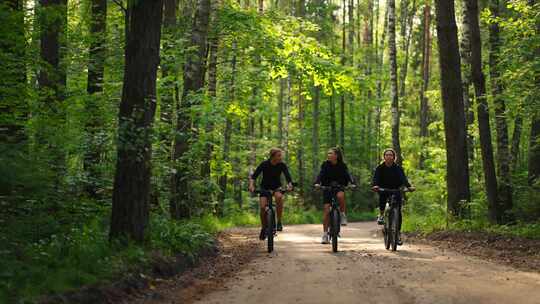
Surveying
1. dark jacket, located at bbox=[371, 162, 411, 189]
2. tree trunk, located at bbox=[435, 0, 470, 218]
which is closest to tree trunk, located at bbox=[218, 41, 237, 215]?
dark jacket, located at bbox=[371, 162, 411, 189]

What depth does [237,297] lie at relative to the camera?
750cm

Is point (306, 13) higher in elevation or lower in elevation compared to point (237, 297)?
higher

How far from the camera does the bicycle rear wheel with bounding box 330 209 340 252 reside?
40.6 feet

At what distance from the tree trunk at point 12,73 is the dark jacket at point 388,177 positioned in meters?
7.23

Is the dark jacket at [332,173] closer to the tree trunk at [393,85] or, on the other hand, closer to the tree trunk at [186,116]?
the tree trunk at [186,116]

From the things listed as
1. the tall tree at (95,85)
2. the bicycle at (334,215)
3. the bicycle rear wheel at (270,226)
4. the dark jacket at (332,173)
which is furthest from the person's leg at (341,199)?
the tall tree at (95,85)

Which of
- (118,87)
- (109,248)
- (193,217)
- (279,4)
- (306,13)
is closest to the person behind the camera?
(109,248)

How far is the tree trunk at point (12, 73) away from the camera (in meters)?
10.1

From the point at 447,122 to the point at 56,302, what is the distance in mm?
13369

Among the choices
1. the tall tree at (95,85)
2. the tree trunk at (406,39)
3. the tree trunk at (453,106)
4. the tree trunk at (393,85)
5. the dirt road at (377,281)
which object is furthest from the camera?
the tree trunk at (406,39)

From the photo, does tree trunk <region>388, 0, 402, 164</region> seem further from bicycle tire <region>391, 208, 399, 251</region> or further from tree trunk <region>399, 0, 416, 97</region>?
tree trunk <region>399, 0, 416, 97</region>

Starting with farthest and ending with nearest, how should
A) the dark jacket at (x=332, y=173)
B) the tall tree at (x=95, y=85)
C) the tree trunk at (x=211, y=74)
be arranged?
1. the tree trunk at (x=211, y=74)
2. the dark jacket at (x=332, y=173)
3. the tall tree at (x=95, y=85)

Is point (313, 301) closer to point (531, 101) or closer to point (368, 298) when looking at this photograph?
point (368, 298)

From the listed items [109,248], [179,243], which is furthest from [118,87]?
[109,248]
